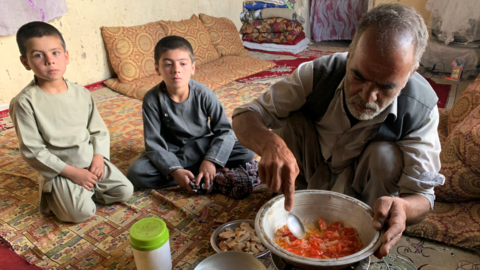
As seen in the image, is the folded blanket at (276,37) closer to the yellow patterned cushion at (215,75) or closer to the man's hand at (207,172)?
the yellow patterned cushion at (215,75)

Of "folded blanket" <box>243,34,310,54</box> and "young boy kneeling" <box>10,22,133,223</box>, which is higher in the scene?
"young boy kneeling" <box>10,22,133,223</box>

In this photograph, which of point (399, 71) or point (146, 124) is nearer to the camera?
point (399, 71)

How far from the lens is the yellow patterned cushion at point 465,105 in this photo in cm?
196

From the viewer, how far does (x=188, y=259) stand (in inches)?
55.6

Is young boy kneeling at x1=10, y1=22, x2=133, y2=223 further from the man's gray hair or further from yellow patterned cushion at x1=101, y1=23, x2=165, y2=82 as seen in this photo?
yellow patterned cushion at x1=101, y1=23, x2=165, y2=82

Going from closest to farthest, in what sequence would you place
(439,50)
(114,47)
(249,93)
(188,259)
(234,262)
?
(234,262) → (188,259) → (249,93) → (114,47) → (439,50)

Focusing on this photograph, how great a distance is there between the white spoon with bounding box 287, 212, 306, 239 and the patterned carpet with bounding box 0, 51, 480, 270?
24 centimetres

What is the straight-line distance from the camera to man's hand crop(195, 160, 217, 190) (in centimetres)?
182

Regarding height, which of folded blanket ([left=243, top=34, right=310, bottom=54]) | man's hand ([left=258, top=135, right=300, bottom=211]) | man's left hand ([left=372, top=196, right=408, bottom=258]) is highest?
man's hand ([left=258, top=135, right=300, bottom=211])

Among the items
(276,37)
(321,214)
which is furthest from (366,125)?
(276,37)

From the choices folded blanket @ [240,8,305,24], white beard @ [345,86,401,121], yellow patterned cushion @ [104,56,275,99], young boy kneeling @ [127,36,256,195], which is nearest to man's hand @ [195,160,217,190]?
young boy kneeling @ [127,36,256,195]

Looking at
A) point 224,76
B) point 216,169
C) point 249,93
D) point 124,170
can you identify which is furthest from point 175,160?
point 224,76

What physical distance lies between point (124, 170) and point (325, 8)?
5479 mm

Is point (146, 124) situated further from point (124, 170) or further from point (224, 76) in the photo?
point (224, 76)
